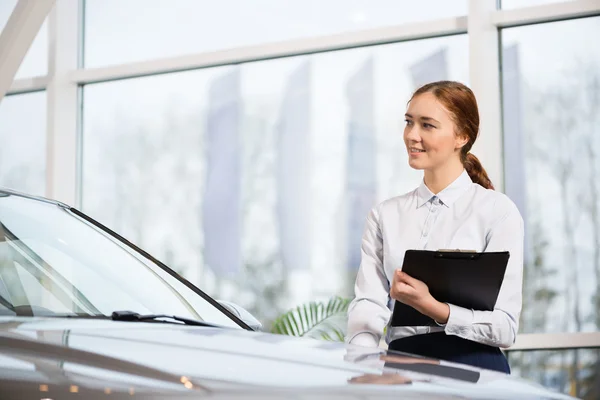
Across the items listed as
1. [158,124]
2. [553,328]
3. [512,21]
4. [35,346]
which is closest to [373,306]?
[35,346]

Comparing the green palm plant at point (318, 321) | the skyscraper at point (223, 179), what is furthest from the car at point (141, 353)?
the skyscraper at point (223, 179)

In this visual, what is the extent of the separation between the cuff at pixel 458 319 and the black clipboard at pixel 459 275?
0.08ft

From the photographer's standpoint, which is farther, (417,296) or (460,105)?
(460,105)

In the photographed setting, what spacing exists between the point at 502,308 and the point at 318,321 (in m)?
3.56

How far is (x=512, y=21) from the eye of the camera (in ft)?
17.9

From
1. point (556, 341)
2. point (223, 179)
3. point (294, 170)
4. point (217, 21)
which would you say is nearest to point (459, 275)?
point (556, 341)

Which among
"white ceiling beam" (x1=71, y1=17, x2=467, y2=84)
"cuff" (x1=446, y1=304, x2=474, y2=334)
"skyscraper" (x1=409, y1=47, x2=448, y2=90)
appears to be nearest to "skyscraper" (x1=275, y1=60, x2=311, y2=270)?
"white ceiling beam" (x1=71, y1=17, x2=467, y2=84)

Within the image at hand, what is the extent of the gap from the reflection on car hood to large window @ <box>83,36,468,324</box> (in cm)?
430

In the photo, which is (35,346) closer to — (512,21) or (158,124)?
(512,21)

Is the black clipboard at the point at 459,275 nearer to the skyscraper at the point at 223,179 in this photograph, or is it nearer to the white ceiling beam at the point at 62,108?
the skyscraper at the point at 223,179

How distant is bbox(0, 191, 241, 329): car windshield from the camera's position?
2.04 metres

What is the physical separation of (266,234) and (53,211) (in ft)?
12.8

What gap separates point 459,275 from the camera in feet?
6.75

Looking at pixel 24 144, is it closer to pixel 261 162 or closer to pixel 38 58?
pixel 38 58
